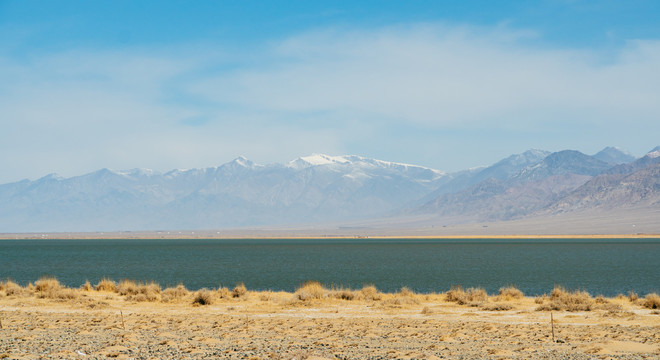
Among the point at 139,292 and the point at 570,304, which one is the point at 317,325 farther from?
the point at 139,292

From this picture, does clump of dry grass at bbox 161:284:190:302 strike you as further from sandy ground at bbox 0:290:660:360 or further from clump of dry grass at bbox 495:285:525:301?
clump of dry grass at bbox 495:285:525:301

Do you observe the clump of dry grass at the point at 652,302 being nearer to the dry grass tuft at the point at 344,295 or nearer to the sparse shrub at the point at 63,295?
the dry grass tuft at the point at 344,295

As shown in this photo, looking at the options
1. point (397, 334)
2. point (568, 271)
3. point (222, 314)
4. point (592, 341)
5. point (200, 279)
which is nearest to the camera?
point (592, 341)

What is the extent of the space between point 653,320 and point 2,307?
24294 mm

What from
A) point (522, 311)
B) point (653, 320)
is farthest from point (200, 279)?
point (653, 320)

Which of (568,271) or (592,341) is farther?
(568,271)

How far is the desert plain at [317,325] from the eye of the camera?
15891 mm

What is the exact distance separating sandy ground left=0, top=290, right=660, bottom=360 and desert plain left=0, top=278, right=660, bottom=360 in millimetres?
34

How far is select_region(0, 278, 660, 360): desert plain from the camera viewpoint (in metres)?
15.9

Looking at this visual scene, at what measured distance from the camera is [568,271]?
186ft

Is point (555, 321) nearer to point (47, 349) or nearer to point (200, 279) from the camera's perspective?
point (47, 349)

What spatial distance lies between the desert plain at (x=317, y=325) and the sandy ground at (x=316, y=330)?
0.03 m

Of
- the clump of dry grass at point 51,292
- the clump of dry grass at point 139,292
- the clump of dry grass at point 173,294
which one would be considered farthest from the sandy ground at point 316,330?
the clump of dry grass at point 139,292

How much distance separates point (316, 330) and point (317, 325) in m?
1.30
